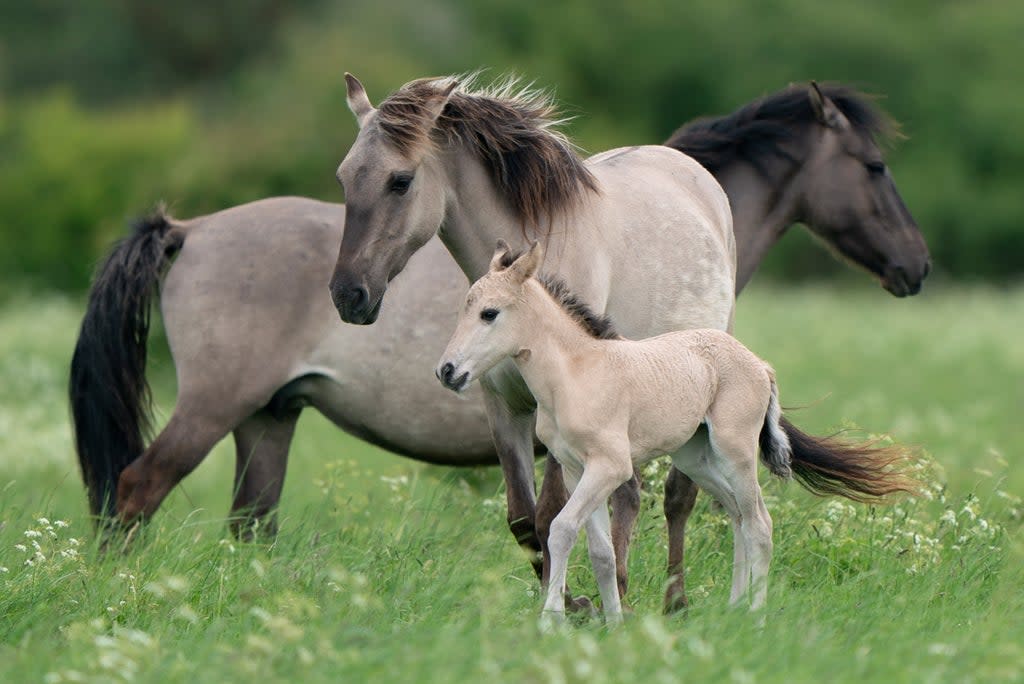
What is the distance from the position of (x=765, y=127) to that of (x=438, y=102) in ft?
9.77

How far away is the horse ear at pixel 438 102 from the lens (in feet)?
18.1

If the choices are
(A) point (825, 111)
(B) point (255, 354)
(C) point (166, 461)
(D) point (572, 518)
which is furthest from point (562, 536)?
Result: (A) point (825, 111)

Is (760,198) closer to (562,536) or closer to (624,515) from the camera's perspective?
(624,515)

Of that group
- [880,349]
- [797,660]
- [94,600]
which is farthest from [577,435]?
[880,349]

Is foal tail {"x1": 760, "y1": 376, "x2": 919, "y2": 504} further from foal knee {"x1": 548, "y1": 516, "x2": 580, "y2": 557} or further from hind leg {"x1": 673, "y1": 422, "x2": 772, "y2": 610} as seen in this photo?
foal knee {"x1": 548, "y1": 516, "x2": 580, "y2": 557}

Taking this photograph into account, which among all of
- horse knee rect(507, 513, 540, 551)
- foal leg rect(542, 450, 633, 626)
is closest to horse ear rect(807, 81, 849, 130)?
horse knee rect(507, 513, 540, 551)

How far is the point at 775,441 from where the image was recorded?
5.46 meters

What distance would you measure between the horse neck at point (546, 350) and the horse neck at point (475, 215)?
31.1 inches

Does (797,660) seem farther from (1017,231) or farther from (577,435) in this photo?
(1017,231)

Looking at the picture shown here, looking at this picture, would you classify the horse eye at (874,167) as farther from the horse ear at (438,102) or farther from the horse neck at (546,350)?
the horse neck at (546,350)

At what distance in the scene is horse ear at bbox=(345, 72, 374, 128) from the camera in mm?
5736

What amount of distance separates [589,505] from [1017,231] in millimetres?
46556

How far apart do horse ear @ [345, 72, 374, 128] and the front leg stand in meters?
1.18

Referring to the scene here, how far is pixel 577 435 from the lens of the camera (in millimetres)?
4840
